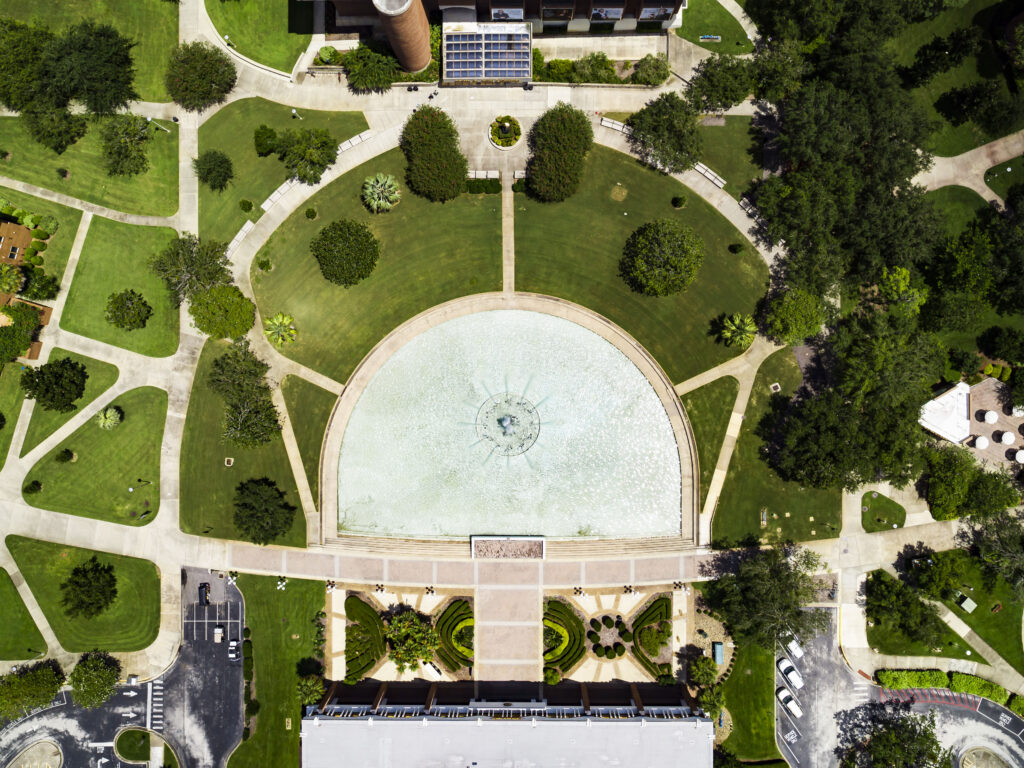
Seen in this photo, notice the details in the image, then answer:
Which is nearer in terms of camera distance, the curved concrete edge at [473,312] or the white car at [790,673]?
the white car at [790,673]

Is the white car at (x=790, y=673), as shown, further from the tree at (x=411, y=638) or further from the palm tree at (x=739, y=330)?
the tree at (x=411, y=638)

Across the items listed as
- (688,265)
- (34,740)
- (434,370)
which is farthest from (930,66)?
(34,740)

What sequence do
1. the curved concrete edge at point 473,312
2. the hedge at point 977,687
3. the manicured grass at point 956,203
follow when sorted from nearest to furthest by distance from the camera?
the hedge at point 977,687, the curved concrete edge at point 473,312, the manicured grass at point 956,203

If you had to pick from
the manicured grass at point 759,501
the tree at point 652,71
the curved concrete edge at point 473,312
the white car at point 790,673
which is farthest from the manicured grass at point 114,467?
the white car at point 790,673

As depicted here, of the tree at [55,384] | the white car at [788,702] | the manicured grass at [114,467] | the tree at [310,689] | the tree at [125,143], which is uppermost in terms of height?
the tree at [125,143]

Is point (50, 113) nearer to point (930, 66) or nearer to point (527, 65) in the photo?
point (527, 65)
